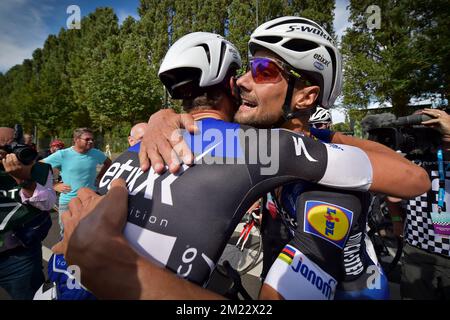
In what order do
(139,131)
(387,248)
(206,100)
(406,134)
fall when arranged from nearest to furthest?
(206,100)
(406,134)
(139,131)
(387,248)

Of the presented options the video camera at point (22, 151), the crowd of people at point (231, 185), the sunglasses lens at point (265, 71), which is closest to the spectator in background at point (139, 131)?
the crowd of people at point (231, 185)

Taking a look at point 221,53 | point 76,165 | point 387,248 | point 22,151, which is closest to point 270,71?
point 221,53

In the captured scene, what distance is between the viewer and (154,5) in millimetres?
34406

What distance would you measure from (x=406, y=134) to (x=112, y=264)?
9.03 ft

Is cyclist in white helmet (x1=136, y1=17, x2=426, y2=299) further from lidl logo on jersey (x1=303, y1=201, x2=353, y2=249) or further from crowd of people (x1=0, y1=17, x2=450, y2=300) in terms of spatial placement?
lidl logo on jersey (x1=303, y1=201, x2=353, y2=249)

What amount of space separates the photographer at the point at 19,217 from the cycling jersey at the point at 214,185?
7.38 ft

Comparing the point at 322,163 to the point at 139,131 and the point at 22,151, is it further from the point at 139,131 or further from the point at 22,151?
the point at 22,151

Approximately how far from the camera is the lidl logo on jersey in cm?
129

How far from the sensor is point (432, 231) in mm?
2535

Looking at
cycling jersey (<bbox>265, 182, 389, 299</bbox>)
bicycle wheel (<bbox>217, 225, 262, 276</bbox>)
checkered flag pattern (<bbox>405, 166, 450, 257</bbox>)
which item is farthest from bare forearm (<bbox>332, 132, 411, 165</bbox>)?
bicycle wheel (<bbox>217, 225, 262, 276</bbox>)

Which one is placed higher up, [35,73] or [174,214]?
[35,73]

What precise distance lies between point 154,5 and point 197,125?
3982cm

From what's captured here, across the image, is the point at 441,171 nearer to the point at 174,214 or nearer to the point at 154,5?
the point at 174,214

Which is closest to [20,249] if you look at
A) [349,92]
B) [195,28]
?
[349,92]
